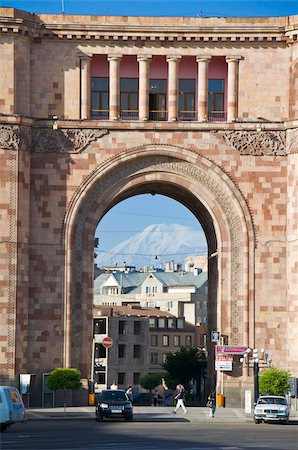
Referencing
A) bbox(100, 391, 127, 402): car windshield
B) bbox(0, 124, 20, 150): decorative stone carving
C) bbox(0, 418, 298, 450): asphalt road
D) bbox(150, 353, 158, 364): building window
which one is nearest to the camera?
bbox(0, 418, 298, 450): asphalt road

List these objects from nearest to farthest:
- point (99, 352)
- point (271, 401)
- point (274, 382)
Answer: point (271, 401) < point (274, 382) < point (99, 352)

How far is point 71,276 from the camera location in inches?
2670

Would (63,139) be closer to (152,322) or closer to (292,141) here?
(292,141)

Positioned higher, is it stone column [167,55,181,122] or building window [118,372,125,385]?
stone column [167,55,181,122]

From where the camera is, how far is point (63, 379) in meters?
65.1

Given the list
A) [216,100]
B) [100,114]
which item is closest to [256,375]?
[216,100]

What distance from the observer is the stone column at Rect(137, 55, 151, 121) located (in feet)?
224

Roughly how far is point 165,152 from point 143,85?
3.19m

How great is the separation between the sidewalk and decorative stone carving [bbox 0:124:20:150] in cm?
1172

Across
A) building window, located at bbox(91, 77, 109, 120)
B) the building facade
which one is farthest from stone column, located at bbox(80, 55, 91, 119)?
building window, located at bbox(91, 77, 109, 120)

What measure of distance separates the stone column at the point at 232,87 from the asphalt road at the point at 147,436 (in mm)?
15601

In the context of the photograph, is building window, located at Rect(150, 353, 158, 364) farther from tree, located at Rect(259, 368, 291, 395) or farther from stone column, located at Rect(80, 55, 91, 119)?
tree, located at Rect(259, 368, 291, 395)

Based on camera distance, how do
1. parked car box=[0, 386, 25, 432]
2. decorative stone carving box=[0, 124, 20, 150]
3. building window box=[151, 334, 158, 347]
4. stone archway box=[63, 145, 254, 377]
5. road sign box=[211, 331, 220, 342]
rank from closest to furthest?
1. parked car box=[0, 386, 25, 432]
2. road sign box=[211, 331, 220, 342]
3. decorative stone carving box=[0, 124, 20, 150]
4. stone archway box=[63, 145, 254, 377]
5. building window box=[151, 334, 158, 347]

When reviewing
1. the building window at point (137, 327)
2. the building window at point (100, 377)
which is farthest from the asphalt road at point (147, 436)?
the building window at point (137, 327)
